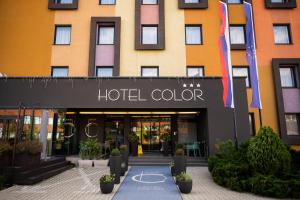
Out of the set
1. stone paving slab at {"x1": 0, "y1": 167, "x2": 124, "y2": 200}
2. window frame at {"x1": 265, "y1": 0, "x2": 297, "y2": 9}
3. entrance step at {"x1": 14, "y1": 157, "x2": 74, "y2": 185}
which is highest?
window frame at {"x1": 265, "y1": 0, "x2": 297, "y2": 9}

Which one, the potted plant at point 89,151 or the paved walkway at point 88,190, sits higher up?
the potted plant at point 89,151

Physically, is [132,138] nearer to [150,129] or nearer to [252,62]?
[150,129]

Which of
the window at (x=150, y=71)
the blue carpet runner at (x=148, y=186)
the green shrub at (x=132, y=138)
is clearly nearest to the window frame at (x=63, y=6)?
the window at (x=150, y=71)

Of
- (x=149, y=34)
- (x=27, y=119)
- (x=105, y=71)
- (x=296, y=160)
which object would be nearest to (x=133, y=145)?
(x=105, y=71)

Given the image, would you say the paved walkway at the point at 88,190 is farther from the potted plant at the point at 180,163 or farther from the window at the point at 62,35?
the window at the point at 62,35

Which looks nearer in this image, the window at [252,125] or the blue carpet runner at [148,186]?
the blue carpet runner at [148,186]

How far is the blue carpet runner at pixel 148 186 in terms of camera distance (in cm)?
849

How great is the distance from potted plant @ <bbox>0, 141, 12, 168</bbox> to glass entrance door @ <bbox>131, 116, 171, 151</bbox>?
33.9ft

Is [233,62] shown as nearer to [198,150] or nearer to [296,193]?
[198,150]

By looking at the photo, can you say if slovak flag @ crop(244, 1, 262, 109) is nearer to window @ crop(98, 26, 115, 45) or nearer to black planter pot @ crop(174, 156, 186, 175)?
black planter pot @ crop(174, 156, 186, 175)

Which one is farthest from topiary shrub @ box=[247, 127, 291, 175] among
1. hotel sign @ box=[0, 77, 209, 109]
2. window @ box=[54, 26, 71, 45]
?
window @ box=[54, 26, 71, 45]

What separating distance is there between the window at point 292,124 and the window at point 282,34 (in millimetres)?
5981

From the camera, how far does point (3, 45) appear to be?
771 inches

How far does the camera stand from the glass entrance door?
19.8m
